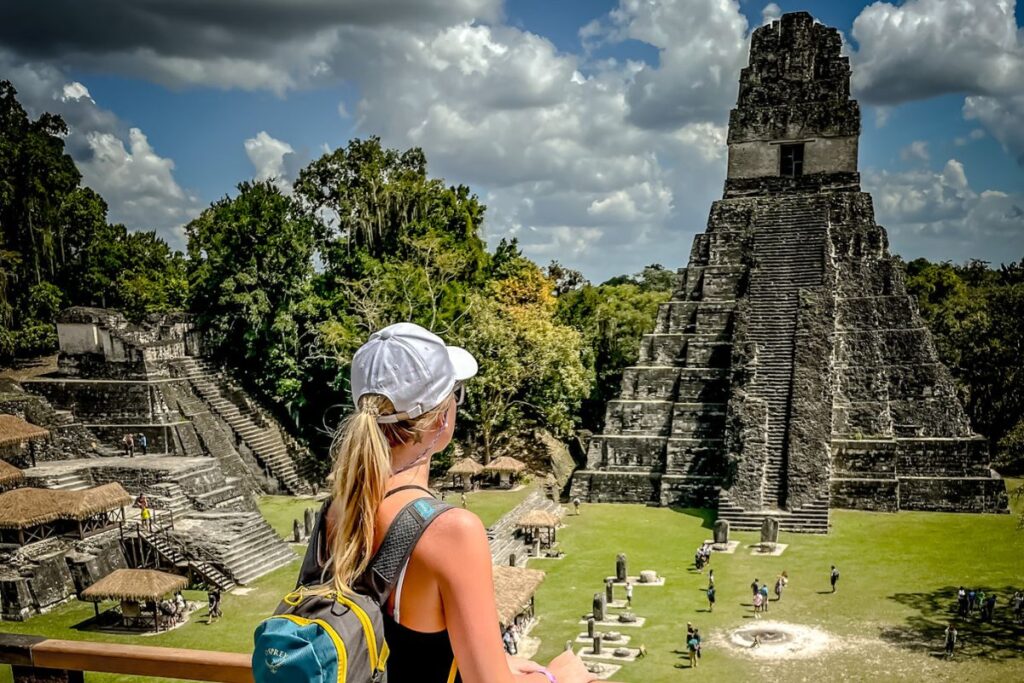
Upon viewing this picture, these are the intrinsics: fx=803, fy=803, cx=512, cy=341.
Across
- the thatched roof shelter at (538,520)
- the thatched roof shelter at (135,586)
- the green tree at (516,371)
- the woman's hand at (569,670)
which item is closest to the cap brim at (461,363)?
the woman's hand at (569,670)

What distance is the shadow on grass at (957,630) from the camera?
13.6 metres

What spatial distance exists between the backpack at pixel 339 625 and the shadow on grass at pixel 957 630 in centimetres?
1460

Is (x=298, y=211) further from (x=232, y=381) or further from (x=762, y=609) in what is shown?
(x=762, y=609)

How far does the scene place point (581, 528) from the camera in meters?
21.9

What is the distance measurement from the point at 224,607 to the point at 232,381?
13.3 m

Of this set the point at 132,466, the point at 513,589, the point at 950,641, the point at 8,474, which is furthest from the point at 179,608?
the point at 950,641

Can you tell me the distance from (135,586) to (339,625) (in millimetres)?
15982

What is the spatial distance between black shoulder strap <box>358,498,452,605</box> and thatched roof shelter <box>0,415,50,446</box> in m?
21.4

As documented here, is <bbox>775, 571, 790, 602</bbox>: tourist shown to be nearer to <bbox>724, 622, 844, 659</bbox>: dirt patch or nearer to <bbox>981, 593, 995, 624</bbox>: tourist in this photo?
<bbox>724, 622, 844, 659</bbox>: dirt patch

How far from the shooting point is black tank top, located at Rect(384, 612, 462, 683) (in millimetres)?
1827

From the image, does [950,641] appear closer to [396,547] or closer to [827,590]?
[827,590]

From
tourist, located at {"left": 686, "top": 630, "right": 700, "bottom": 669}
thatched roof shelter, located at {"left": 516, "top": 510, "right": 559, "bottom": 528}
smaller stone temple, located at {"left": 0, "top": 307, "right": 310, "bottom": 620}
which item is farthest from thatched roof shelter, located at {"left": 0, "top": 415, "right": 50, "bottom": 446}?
tourist, located at {"left": 686, "top": 630, "right": 700, "bottom": 669}

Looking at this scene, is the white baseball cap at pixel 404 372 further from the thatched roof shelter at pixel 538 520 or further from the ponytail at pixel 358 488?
the thatched roof shelter at pixel 538 520

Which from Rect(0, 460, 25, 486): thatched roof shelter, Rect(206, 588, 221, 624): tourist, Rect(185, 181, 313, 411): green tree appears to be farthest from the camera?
Rect(185, 181, 313, 411): green tree
